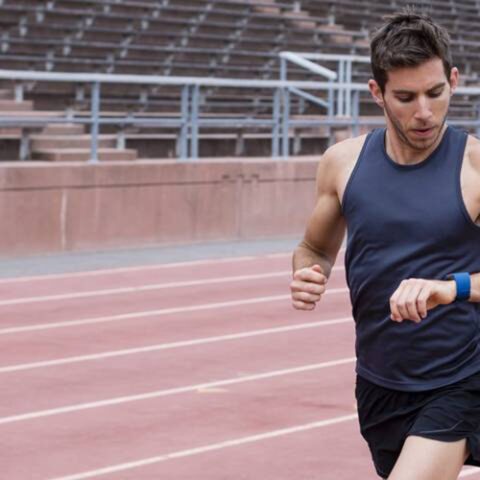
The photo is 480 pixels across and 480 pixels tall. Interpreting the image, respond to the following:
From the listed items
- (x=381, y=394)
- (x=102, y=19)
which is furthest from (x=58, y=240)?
(x=381, y=394)

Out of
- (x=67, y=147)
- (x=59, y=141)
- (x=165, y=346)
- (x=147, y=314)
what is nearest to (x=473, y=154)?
(x=165, y=346)

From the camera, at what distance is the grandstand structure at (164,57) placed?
60.4 feet

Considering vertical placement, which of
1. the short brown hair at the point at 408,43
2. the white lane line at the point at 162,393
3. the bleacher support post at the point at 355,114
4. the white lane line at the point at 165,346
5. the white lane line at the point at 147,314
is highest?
the short brown hair at the point at 408,43

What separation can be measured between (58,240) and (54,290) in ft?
7.59

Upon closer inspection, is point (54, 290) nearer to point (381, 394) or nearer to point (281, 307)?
point (281, 307)

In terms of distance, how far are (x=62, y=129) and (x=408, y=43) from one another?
14082 mm

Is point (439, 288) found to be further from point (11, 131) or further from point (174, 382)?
point (11, 131)

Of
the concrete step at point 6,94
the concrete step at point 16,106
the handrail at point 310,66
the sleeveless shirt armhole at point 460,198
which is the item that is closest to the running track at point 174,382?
the sleeveless shirt armhole at point 460,198

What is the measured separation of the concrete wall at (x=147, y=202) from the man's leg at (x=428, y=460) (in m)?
10.8

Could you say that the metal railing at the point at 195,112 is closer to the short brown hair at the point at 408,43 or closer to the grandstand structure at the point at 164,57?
the grandstand structure at the point at 164,57

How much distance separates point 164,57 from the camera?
2277 cm

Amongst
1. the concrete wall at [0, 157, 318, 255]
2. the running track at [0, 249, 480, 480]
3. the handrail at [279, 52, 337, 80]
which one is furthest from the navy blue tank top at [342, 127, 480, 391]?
the handrail at [279, 52, 337, 80]

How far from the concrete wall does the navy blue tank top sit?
1061 centimetres

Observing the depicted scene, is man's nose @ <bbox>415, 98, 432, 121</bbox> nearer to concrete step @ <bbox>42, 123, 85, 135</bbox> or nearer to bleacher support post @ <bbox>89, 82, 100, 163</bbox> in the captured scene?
bleacher support post @ <bbox>89, 82, 100, 163</bbox>
